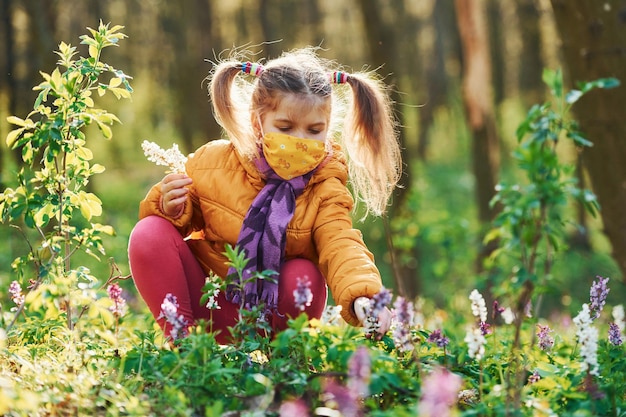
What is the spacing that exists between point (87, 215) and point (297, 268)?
2.97 feet

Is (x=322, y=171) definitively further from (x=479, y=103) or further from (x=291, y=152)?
(x=479, y=103)

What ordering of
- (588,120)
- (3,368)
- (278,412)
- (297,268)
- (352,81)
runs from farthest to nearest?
1. (588,120)
2. (352,81)
3. (297,268)
4. (3,368)
5. (278,412)

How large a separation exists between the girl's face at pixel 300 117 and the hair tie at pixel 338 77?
0.18 metres

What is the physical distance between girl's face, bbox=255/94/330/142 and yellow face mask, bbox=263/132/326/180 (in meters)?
0.05

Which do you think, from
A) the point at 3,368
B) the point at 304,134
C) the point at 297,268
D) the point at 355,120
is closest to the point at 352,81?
the point at 355,120

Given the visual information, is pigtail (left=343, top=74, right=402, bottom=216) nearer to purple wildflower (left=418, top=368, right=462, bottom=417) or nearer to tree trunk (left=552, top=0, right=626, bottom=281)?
tree trunk (left=552, top=0, right=626, bottom=281)

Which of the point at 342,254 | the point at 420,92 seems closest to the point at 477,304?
the point at 342,254

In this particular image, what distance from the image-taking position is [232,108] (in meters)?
3.58

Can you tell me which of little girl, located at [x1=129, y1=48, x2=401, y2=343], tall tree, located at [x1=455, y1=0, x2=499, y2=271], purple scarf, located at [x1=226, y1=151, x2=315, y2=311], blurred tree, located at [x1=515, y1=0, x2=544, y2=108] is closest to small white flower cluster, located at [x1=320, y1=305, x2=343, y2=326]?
little girl, located at [x1=129, y1=48, x2=401, y2=343]

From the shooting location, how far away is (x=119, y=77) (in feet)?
9.55

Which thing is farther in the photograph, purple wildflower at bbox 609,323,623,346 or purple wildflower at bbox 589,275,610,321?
purple wildflower at bbox 609,323,623,346

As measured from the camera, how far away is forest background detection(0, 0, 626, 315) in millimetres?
4664

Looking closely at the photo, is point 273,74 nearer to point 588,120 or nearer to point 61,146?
point 61,146

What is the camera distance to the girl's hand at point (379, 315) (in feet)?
9.28
